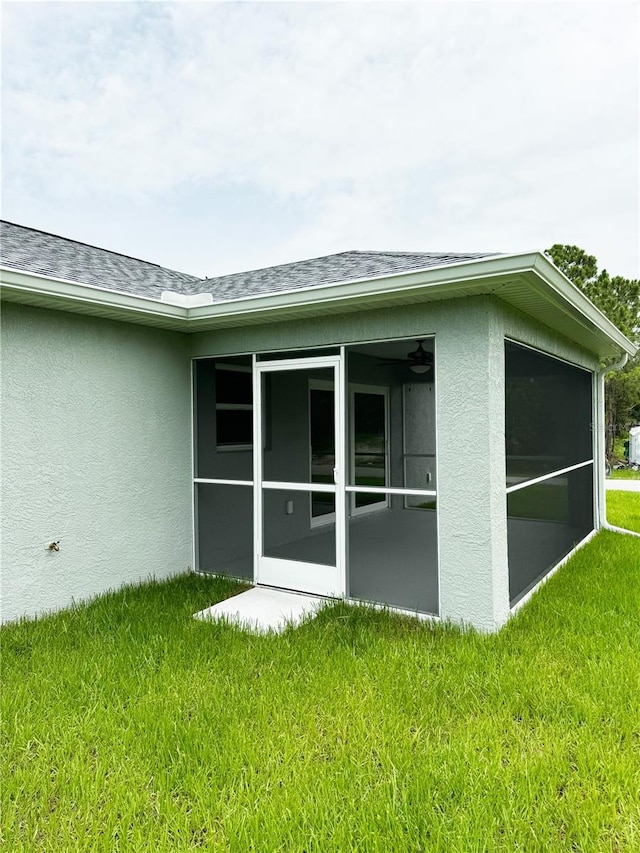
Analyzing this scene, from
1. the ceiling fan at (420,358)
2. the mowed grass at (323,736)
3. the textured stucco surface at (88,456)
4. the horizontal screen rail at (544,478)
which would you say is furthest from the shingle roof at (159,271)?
the mowed grass at (323,736)

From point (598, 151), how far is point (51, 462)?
16.1 m

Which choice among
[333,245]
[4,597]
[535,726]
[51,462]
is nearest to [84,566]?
[4,597]

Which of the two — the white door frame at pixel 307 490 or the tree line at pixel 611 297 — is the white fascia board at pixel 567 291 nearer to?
the white door frame at pixel 307 490

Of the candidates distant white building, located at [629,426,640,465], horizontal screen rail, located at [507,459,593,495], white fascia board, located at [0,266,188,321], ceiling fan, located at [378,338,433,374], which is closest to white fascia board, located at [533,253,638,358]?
horizontal screen rail, located at [507,459,593,495]

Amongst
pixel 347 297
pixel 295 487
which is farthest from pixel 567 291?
pixel 295 487

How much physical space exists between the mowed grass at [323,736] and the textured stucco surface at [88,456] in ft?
2.13

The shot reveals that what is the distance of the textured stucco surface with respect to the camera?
15.7 ft

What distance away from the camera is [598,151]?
49.0 feet

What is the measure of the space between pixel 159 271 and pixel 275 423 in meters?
4.13

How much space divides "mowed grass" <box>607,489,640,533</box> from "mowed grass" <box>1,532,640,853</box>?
5.78 metres

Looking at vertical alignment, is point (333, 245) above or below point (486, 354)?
above

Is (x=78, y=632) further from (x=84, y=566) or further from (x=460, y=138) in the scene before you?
(x=460, y=138)

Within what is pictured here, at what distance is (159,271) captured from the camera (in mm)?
9203

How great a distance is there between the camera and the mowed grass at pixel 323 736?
239 centimetres
